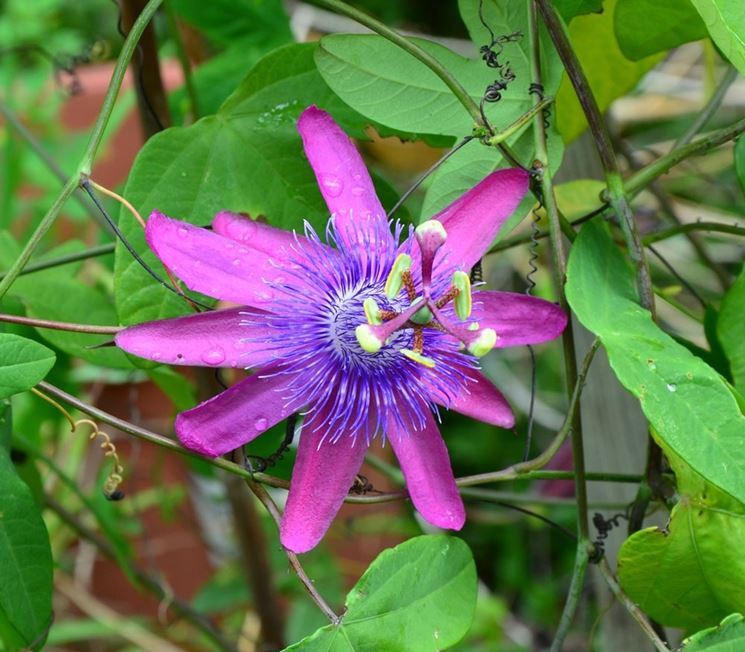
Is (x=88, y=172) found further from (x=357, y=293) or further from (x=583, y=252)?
(x=583, y=252)

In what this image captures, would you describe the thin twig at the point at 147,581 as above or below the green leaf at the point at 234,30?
below

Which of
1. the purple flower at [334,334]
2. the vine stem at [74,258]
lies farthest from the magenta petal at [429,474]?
the vine stem at [74,258]

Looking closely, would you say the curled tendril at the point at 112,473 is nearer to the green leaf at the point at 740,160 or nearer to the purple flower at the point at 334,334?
the purple flower at the point at 334,334

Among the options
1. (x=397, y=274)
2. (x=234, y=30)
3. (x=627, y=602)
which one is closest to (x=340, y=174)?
(x=397, y=274)

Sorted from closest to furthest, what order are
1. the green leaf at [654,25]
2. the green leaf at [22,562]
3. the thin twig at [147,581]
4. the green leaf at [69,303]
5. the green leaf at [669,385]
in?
the green leaf at [669,385] → the green leaf at [22,562] → the green leaf at [654,25] → the green leaf at [69,303] → the thin twig at [147,581]

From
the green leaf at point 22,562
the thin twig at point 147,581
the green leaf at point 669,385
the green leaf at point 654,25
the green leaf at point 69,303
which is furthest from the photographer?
the thin twig at point 147,581

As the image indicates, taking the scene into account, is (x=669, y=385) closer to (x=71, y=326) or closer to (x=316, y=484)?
(x=316, y=484)
